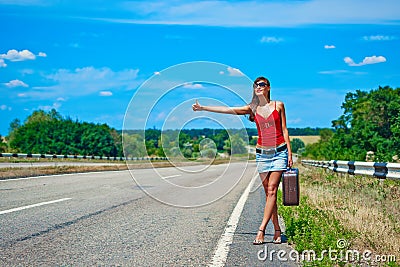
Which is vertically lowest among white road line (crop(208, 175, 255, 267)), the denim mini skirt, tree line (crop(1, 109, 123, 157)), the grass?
white road line (crop(208, 175, 255, 267))

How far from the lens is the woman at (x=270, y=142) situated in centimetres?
644

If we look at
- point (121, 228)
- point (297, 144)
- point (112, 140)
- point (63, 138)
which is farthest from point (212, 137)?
point (297, 144)

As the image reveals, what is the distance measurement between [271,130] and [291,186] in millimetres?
823

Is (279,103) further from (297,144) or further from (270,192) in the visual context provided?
(297,144)

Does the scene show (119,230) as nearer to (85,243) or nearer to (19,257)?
(85,243)

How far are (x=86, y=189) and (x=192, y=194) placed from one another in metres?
3.08

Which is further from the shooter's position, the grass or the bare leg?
the bare leg

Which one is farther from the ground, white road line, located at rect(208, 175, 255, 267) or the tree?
the tree

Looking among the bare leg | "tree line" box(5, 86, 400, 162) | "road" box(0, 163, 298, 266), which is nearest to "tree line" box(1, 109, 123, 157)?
"tree line" box(5, 86, 400, 162)

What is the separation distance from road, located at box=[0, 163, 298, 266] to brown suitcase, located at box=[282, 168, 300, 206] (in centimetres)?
63

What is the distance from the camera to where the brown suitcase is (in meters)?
6.49

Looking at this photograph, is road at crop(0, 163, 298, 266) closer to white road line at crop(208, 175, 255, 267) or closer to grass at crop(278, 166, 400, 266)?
white road line at crop(208, 175, 255, 267)

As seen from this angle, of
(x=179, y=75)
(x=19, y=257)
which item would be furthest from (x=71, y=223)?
(x=179, y=75)

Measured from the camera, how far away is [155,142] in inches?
550
